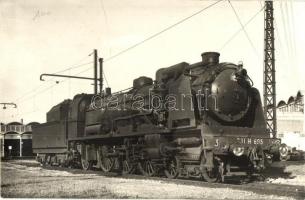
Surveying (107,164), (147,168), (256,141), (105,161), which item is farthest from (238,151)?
(105,161)

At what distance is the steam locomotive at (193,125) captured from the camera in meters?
12.7

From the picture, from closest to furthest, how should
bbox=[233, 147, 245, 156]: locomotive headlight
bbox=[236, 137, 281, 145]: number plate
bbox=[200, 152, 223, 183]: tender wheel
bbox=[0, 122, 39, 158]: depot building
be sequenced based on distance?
bbox=[233, 147, 245, 156]: locomotive headlight, bbox=[200, 152, 223, 183]: tender wheel, bbox=[236, 137, 281, 145]: number plate, bbox=[0, 122, 39, 158]: depot building

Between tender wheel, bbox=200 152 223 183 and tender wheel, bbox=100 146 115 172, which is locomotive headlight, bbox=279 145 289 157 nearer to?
tender wheel, bbox=200 152 223 183

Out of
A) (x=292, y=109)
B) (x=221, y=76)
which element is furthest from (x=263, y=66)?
(x=292, y=109)

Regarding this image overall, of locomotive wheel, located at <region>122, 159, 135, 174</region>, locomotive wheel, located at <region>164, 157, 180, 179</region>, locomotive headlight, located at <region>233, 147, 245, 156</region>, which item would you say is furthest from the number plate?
locomotive wheel, located at <region>122, 159, 135, 174</region>

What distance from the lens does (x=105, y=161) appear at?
18.6 meters

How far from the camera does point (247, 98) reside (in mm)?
13914

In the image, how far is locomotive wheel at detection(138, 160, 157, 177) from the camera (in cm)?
1522

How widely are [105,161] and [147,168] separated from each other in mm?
3438

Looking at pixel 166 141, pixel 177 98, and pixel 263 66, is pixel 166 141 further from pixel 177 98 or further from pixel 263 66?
pixel 263 66

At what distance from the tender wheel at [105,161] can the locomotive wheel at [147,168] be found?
2171 mm

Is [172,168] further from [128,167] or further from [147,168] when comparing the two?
[128,167]

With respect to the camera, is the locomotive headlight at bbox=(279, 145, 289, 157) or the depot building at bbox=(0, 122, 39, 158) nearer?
the locomotive headlight at bbox=(279, 145, 289, 157)

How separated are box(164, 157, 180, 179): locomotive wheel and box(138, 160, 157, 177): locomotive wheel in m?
0.56
